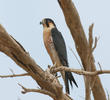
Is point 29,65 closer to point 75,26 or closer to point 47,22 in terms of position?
point 75,26

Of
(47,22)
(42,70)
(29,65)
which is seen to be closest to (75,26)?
(42,70)

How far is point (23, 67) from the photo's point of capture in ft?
8.97

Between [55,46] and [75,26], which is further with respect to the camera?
[55,46]

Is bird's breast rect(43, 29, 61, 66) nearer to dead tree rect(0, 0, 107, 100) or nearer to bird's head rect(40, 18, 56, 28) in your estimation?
bird's head rect(40, 18, 56, 28)

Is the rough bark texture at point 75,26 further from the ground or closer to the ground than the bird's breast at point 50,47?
further from the ground

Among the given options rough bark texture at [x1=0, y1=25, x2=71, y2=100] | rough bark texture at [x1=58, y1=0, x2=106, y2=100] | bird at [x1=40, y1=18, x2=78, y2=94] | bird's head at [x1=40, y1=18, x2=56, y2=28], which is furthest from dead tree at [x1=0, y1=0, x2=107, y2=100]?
bird's head at [x1=40, y1=18, x2=56, y2=28]

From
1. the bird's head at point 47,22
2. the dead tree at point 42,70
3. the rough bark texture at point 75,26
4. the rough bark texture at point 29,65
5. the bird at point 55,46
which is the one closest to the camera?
the dead tree at point 42,70

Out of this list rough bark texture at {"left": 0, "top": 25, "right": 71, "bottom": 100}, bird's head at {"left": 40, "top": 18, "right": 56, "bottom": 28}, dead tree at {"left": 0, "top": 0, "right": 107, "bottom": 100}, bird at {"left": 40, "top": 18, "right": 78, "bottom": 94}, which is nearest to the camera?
dead tree at {"left": 0, "top": 0, "right": 107, "bottom": 100}

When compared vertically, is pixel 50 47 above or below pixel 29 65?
below

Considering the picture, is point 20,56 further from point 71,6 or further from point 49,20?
point 49,20

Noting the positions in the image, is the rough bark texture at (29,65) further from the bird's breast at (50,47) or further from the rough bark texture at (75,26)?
the bird's breast at (50,47)

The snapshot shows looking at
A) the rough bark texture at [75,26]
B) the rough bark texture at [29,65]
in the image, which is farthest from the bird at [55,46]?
the rough bark texture at [29,65]

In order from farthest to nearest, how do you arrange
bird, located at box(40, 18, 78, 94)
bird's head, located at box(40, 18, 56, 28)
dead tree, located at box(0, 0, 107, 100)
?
1. bird's head, located at box(40, 18, 56, 28)
2. bird, located at box(40, 18, 78, 94)
3. dead tree, located at box(0, 0, 107, 100)

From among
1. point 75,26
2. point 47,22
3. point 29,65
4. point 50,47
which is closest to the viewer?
point 29,65
